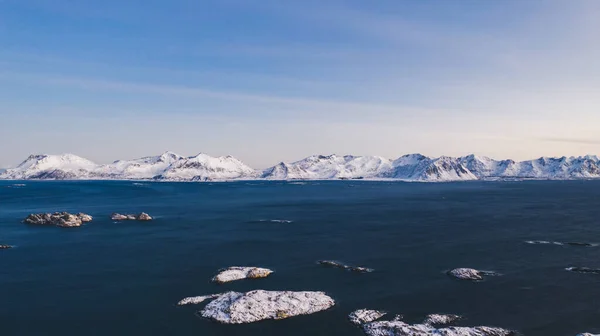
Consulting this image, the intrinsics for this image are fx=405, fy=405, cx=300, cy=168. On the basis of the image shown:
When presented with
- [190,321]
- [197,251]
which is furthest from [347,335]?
[197,251]

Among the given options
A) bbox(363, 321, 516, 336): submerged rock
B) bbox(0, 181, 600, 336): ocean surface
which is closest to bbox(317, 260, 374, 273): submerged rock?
bbox(0, 181, 600, 336): ocean surface

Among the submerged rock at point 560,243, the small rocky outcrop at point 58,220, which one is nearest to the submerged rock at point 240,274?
the submerged rock at point 560,243

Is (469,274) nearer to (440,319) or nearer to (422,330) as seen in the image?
(440,319)

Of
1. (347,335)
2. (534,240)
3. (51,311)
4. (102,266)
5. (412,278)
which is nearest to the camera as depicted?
(347,335)

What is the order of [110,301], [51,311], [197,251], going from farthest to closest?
1. [197,251]
2. [110,301]
3. [51,311]

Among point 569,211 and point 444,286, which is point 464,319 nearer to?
point 444,286

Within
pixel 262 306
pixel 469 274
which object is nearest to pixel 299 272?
pixel 262 306
